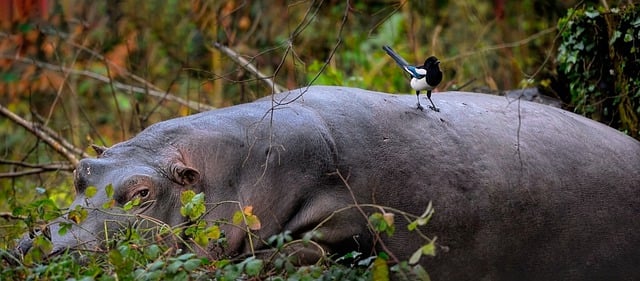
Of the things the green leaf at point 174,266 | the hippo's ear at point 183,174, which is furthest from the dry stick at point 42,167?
the green leaf at point 174,266

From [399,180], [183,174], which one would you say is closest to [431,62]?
[399,180]

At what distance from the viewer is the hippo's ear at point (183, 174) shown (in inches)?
165

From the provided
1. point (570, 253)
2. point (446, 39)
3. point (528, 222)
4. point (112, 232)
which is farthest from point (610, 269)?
point (446, 39)

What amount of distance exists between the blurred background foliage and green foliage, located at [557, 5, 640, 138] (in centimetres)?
32

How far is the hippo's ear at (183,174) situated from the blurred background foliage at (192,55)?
2111mm

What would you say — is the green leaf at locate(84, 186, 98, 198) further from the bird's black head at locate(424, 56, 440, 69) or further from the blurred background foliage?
the blurred background foliage

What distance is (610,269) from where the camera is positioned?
483cm

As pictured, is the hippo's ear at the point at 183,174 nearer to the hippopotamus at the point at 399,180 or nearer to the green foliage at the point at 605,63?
the hippopotamus at the point at 399,180

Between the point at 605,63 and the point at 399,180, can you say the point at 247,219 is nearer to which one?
the point at 399,180

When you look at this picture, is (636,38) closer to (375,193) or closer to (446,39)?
(375,193)

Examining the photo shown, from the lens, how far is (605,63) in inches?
223

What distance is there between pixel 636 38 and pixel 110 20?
6298mm

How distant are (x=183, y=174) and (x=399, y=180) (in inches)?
34.0

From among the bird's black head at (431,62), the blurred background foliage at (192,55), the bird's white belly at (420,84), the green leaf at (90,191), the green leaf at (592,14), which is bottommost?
the blurred background foliage at (192,55)
